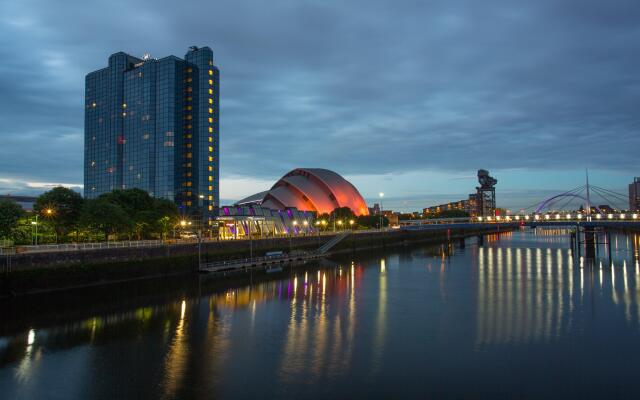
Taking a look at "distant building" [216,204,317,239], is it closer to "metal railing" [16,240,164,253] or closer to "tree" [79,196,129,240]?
"tree" [79,196,129,240]

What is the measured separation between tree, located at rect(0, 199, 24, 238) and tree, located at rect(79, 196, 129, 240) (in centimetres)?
630

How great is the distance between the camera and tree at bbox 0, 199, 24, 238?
36.9m

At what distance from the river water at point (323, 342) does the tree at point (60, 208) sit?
14.2 metres

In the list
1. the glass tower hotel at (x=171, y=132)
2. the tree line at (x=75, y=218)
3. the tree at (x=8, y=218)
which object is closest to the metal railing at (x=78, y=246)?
the tree line at (x=75, y=218)

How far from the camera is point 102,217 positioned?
145ft

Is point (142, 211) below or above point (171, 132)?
below

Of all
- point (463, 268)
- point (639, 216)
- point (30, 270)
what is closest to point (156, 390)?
point (30, 270)

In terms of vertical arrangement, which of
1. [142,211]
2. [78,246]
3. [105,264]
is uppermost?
[142,211]

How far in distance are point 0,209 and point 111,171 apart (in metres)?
95.5

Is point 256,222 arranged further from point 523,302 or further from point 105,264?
point 523,302

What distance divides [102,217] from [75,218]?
5444mm

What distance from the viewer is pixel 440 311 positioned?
29062mm

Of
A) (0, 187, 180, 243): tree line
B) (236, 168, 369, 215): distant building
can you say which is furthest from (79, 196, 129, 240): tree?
(236, 168, 369, 215): distant building

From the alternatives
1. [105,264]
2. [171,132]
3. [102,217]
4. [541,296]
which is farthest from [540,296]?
[171,132]
